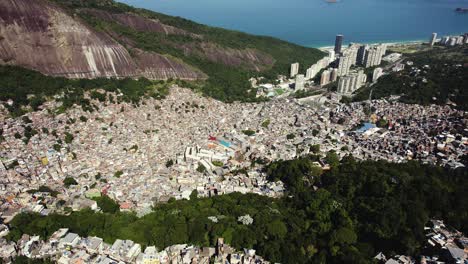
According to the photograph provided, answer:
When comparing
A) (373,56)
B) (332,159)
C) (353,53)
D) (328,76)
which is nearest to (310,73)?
(328,76)

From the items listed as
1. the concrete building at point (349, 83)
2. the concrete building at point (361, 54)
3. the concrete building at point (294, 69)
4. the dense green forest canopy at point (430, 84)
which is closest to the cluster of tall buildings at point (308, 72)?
the concrete building at point (294, 69)

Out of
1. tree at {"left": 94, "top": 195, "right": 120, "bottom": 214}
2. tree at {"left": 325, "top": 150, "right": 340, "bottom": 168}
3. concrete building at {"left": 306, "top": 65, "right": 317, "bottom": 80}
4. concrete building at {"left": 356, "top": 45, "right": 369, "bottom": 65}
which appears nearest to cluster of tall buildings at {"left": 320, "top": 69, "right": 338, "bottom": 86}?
concrete building at {"left": 306, "top": 65, "right": 317, "bottom": 80}

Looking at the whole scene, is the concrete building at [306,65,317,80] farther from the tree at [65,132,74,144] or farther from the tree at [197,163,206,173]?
the tree at [65,132,74,144]

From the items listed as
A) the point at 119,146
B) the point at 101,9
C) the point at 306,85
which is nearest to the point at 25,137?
the point at 119,146

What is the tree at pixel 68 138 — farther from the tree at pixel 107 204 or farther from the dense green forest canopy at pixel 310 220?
the dense green forest canopy at pixel 310 220

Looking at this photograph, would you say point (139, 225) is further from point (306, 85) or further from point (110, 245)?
point (306, 85)

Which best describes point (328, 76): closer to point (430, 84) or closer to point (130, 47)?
point (430, 84)
